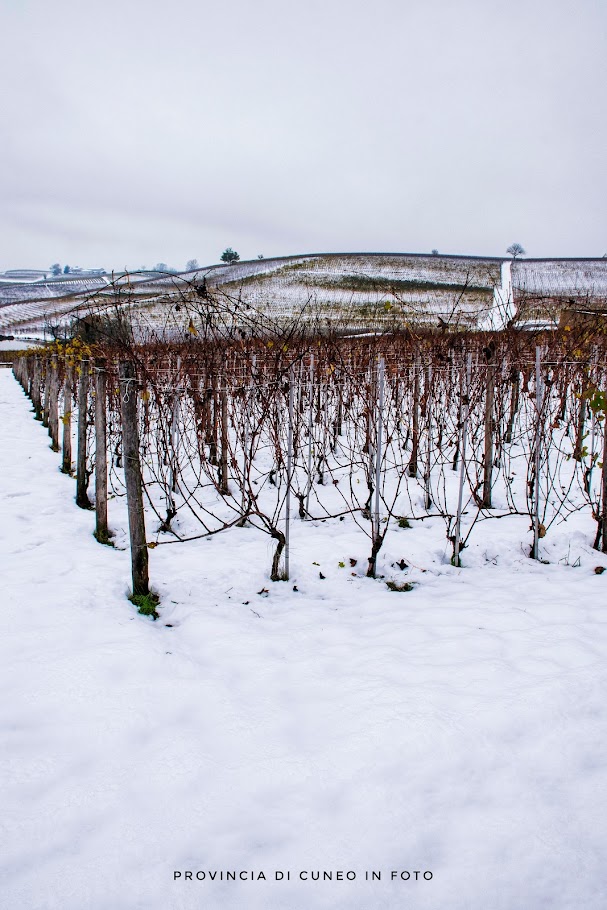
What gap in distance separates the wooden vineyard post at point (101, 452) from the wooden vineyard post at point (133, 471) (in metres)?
0.81

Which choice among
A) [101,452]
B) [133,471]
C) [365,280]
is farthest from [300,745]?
[365,280]

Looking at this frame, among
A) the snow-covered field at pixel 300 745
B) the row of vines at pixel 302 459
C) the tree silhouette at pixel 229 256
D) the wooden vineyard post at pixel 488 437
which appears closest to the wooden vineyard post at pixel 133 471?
the row of vines at pixel 302 459

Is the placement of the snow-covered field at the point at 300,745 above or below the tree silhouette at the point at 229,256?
below

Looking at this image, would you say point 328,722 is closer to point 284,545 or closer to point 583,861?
point 583,861

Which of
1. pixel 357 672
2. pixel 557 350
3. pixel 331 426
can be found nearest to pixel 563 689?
pixel 357 672

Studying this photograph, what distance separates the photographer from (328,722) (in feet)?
7.06

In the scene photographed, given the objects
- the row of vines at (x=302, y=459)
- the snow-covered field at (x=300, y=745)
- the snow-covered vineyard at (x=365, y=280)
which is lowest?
the snow-covered field at (x=300, y=745)

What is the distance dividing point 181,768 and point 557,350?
7858 mm

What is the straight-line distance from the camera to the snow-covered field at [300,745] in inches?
61.1

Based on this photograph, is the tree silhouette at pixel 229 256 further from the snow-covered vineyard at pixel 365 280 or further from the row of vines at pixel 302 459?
the row of vines at pixel 302 459

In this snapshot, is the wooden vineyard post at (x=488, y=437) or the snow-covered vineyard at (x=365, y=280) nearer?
the wooden vineyard post at (x=488, y=437)

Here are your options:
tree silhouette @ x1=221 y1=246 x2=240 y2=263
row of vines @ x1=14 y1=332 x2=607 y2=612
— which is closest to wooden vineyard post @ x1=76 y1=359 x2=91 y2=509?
row of vines @ x1=14 y1=332 x2=607 y2=612

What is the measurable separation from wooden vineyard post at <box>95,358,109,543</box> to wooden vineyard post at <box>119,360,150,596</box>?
2.65ft

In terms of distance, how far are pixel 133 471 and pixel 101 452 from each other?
3.80 feet
